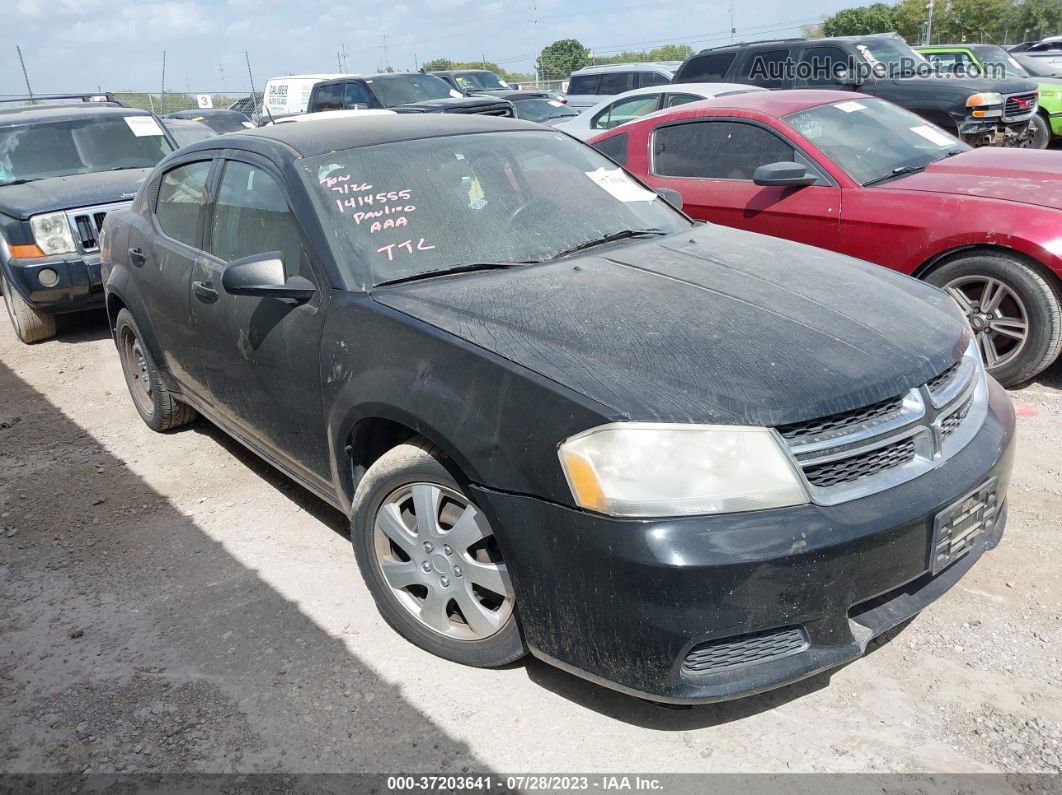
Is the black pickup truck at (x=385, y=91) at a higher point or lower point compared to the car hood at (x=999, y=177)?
higher

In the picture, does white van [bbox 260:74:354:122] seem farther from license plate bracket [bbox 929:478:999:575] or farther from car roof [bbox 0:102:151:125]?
license plate bracket [bbox 929:478:999:575]

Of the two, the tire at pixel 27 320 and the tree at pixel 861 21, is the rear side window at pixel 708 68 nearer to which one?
the tire at pixel 27 320

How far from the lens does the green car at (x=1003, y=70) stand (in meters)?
12.4

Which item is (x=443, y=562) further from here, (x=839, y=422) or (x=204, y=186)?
(x=204, y=186)

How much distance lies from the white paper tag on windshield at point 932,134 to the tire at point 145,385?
16.5ft

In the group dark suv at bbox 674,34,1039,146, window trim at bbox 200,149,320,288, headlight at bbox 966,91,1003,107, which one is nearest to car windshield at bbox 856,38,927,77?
dark suv at bbox 674,34,1039,146

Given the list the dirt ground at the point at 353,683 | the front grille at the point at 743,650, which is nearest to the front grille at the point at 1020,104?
the dirt ground at the point at 353,683

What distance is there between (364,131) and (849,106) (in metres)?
3.77

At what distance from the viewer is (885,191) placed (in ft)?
16.6

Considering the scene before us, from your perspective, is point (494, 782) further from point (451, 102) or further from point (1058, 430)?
point (451, 102)

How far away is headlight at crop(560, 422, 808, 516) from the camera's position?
6.97 feet

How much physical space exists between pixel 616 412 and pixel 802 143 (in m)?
3.93

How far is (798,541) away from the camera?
2104mm

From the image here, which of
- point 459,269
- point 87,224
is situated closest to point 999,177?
point 459,269
